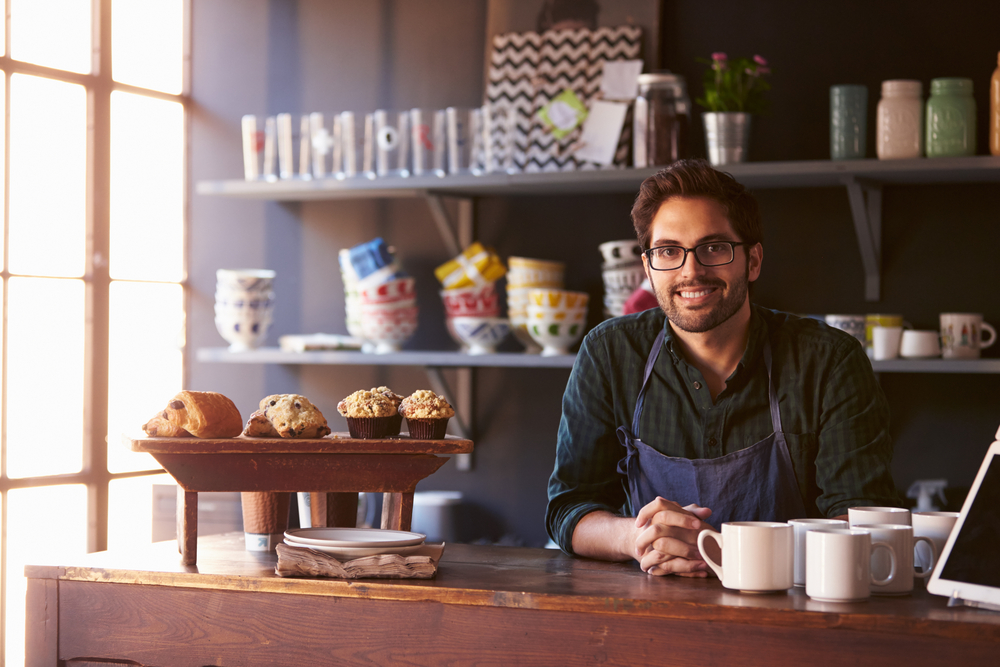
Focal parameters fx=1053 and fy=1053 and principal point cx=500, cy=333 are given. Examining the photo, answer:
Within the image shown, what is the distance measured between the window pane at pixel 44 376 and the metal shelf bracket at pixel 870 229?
2.11m

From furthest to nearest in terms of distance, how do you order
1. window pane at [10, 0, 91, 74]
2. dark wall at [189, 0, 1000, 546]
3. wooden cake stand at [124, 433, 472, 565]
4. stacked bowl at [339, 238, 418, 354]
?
stacked bowl at [339, 238, 418, 354] → window pane at [10, 0, 91, 74] → dark wall at [189, 0, 1000, 546] → wooden cake stand at [124, 433, 472, 565]

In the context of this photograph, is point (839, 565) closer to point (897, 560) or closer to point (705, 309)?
point (897, 560)

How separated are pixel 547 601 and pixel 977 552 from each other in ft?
1.60

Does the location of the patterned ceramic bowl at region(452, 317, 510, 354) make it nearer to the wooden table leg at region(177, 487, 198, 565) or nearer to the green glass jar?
the green glass jar

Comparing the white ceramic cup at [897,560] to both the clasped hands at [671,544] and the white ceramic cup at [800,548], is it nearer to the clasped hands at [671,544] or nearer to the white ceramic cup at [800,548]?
the white ceramic cup at [800,548]

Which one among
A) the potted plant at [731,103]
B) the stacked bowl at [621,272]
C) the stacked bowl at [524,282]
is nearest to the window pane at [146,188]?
the stacked bowl at [524,282]

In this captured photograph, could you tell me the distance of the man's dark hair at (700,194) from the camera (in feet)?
5.92

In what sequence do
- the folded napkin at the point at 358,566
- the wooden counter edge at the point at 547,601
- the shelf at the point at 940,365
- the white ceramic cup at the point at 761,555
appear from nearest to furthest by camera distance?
the wooden counter edge at the point at 547,601, the white ceramic cup at the point at 761,555, the folded napkin at the point at 358,566, the shelf at the point at 940,365

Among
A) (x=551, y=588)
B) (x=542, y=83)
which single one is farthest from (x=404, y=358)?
(x=551, y=588)

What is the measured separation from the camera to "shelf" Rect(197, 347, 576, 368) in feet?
9.02

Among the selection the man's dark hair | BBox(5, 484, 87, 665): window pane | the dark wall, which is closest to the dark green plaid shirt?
the man's dark hair

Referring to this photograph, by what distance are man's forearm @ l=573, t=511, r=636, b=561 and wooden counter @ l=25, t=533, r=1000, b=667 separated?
0.03m

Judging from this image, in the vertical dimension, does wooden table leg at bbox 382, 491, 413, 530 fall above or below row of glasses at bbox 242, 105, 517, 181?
below

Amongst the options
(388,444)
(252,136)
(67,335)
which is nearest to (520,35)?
(252,136)
